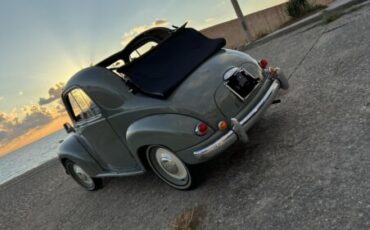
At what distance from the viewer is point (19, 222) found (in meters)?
8.07

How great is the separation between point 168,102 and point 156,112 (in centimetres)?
20

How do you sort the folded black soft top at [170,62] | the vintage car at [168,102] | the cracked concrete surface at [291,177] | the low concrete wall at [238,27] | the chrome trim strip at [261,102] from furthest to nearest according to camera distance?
1. the low concrete wall at [238,27]
2. the folded black soft top at [170,62]
3. the chrome trim strip at [261,102]
4. the vintage car at [168,102]
5. the cracked concrete surface at [291,177]

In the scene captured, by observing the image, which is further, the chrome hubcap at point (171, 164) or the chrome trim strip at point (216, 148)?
the chrome hubcap at point (171, 164)

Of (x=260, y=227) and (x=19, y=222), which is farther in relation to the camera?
(x=19, y=222)

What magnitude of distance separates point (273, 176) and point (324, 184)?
70cm

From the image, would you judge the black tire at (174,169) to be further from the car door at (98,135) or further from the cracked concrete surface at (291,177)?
the car door at (98,135)

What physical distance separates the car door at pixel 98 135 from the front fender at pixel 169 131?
2.77 feet

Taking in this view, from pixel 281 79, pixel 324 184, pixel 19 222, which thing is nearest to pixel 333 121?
pixel 281 79

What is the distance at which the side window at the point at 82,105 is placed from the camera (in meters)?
5.82

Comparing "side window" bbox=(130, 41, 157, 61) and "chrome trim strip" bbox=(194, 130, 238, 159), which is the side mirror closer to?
"side window" bbox=(130, 41, 157, 61)

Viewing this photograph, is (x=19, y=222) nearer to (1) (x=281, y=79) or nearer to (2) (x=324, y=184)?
(1) (x=281, y=79)

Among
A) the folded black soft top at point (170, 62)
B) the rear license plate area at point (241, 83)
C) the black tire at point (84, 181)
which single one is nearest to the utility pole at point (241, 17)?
the folded black soft top at point (170, 62)

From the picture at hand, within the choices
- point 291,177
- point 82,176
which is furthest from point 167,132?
point 82,176

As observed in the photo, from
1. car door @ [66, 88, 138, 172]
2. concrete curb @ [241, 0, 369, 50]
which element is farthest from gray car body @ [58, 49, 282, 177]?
concrete curb @ [241, 0, 369, 50]
